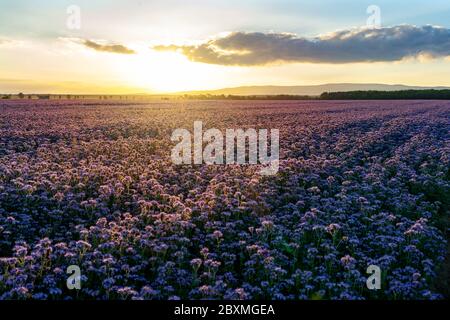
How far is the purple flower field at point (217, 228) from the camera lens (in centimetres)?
773

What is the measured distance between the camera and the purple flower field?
25.4 ft

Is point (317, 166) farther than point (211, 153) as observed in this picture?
No

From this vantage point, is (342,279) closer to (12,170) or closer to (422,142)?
(12,170)

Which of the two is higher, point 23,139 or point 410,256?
point 23,139

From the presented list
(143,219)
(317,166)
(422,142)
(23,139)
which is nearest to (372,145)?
(422,142)

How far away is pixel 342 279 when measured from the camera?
324 inches

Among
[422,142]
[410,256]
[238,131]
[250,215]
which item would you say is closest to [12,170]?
[250,215]

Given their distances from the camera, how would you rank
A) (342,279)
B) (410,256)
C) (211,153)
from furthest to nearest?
(211,153) < (410,256) < (342,279)

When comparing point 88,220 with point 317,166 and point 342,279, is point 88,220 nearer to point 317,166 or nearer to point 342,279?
point 342,279

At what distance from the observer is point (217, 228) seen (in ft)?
32.3

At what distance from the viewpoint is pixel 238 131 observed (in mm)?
24938

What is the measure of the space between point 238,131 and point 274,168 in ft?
→ 33.9

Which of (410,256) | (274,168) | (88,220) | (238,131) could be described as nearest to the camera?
(410,256)

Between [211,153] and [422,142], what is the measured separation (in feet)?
32.2
